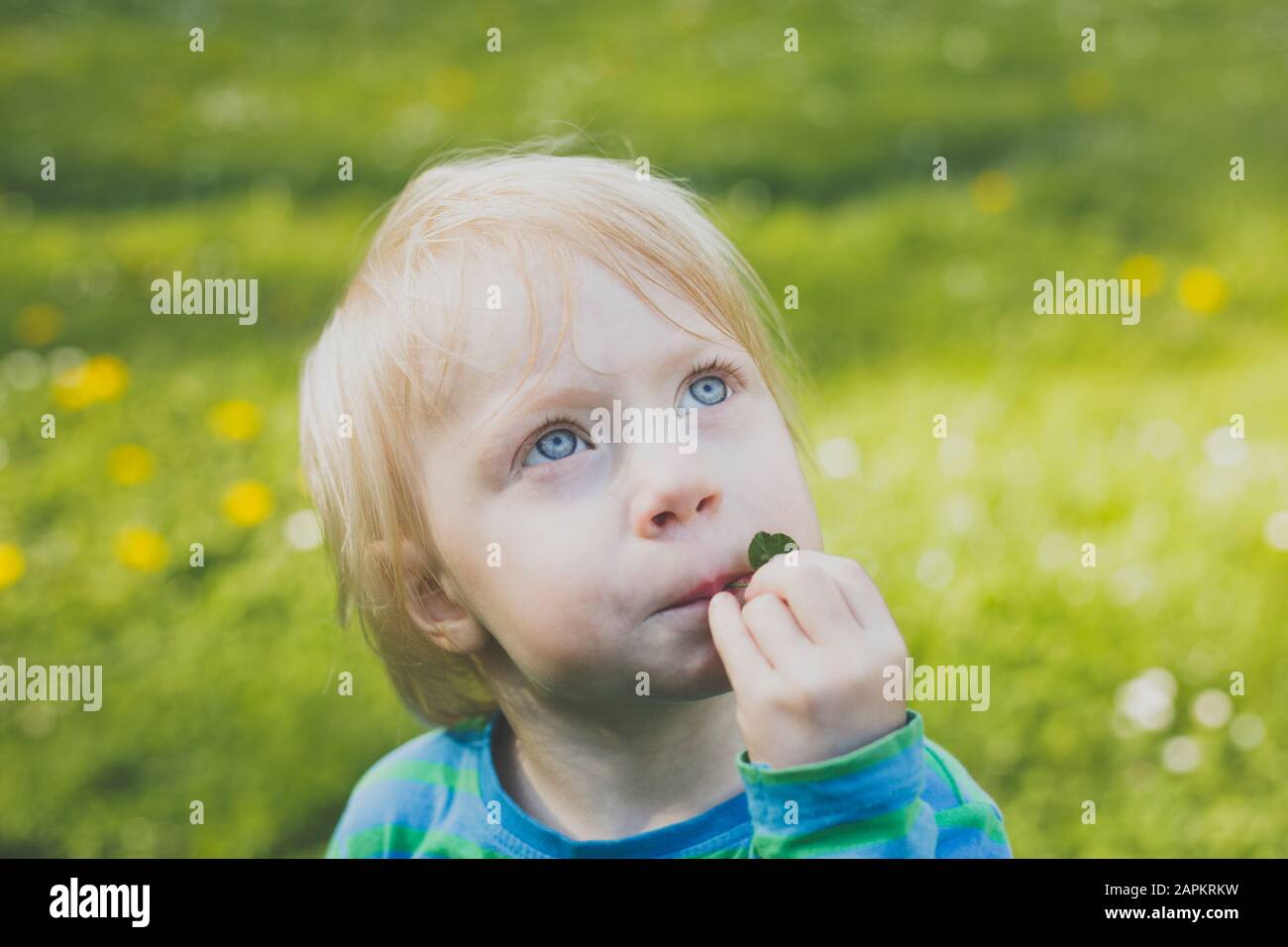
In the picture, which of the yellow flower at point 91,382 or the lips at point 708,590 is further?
the yellow flower at point 91,382

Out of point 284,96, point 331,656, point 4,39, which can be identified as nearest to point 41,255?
point 284,96

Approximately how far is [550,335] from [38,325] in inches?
Result: 111

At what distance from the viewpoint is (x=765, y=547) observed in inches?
56.6

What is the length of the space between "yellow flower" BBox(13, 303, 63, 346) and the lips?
9.51 ft

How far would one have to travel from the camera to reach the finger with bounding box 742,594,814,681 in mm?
1356

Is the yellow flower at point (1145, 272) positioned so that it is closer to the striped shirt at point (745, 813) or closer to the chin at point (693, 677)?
the striped shirt at point (745, 813)

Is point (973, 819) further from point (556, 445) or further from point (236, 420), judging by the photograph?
point (236, 420)

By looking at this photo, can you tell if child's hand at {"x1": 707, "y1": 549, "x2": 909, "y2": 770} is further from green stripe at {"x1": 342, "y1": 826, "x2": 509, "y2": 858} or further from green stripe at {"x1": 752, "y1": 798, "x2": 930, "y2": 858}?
green stripe at {"x1": 342, "y1": 826, "x2": 509, "y2": 858}

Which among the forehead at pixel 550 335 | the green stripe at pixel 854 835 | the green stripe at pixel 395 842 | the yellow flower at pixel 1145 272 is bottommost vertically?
the green stripe at pixel 395 842

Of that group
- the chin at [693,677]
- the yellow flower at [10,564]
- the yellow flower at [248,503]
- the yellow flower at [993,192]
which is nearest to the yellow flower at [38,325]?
the yellow flower at [10,564]

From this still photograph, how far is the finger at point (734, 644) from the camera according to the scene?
4.47ft

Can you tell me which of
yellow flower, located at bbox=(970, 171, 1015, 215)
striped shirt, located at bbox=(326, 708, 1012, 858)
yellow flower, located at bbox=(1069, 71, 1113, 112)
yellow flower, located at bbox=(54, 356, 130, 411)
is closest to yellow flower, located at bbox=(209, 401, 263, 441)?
yellow flower, located at bbox=(54, 356, 130, 411)
